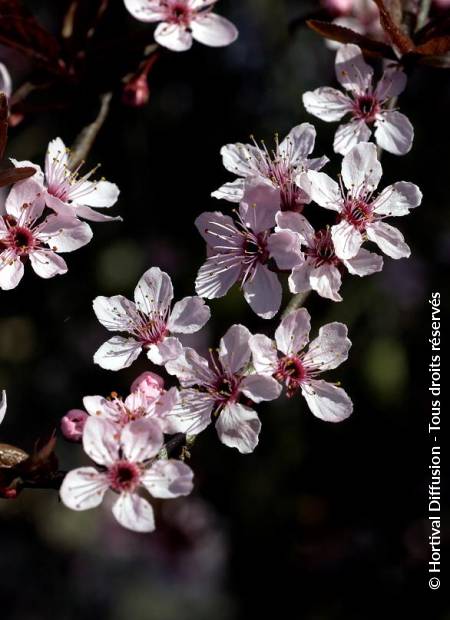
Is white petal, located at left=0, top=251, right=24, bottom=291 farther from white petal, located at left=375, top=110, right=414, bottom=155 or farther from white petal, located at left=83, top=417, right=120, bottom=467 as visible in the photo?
white petal, located at left=375, top=110, right=414, bottom=155

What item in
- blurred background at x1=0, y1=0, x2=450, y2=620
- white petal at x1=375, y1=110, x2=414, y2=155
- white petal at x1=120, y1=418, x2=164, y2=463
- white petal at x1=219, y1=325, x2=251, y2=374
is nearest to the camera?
white petal at x1=120, y1=418, x2=164, y2=463

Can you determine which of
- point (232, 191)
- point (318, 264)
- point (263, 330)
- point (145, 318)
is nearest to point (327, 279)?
point (318, 264)

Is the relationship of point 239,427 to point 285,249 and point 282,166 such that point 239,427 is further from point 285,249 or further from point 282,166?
point 282,166

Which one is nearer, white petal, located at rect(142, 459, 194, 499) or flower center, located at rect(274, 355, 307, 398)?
white petal, located at rect(142, 459, 194, 499)

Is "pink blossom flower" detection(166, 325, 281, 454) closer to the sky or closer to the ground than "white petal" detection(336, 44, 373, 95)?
closer to the ground

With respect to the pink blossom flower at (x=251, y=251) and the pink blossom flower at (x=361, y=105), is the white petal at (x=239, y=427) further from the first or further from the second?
the pink blossom flower at (x=361, y=105)

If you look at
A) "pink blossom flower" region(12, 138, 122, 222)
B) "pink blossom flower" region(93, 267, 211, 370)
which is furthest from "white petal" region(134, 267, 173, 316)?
"pink blossom flower" region(12, 138, 122, 222)

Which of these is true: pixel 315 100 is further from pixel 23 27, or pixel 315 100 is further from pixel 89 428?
pixel 89 428
